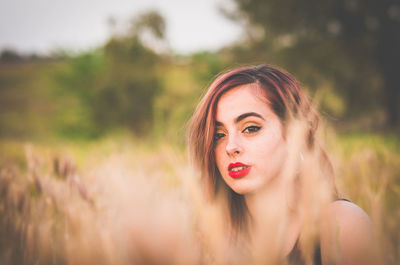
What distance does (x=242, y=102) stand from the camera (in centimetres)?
102

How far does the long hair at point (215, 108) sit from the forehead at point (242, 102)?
0.06 feet

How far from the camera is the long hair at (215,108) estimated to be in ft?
3.36

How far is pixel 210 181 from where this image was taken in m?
1.16

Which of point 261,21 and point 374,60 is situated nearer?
point 374,60

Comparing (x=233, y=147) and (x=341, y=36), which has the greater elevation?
(x=341, y=36)

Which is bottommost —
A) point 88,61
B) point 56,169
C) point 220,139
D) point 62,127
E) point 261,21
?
point 56,169

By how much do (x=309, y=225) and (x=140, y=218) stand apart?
0.35 metres

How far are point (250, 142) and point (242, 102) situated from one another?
0.18 metres

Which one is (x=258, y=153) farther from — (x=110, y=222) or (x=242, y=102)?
(x=110, y=222)

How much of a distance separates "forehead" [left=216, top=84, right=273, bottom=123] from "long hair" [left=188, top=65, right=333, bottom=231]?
0.06 ft

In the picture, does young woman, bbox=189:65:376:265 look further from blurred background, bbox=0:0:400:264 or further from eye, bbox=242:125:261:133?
blurred background, bbox=0:0:400:264

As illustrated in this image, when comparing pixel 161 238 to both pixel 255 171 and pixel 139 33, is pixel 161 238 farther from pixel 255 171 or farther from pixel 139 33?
pixel 139 33

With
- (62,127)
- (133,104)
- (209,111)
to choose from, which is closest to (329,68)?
(133,104)

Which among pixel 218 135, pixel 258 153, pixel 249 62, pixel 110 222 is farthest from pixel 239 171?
pixel 249 62
